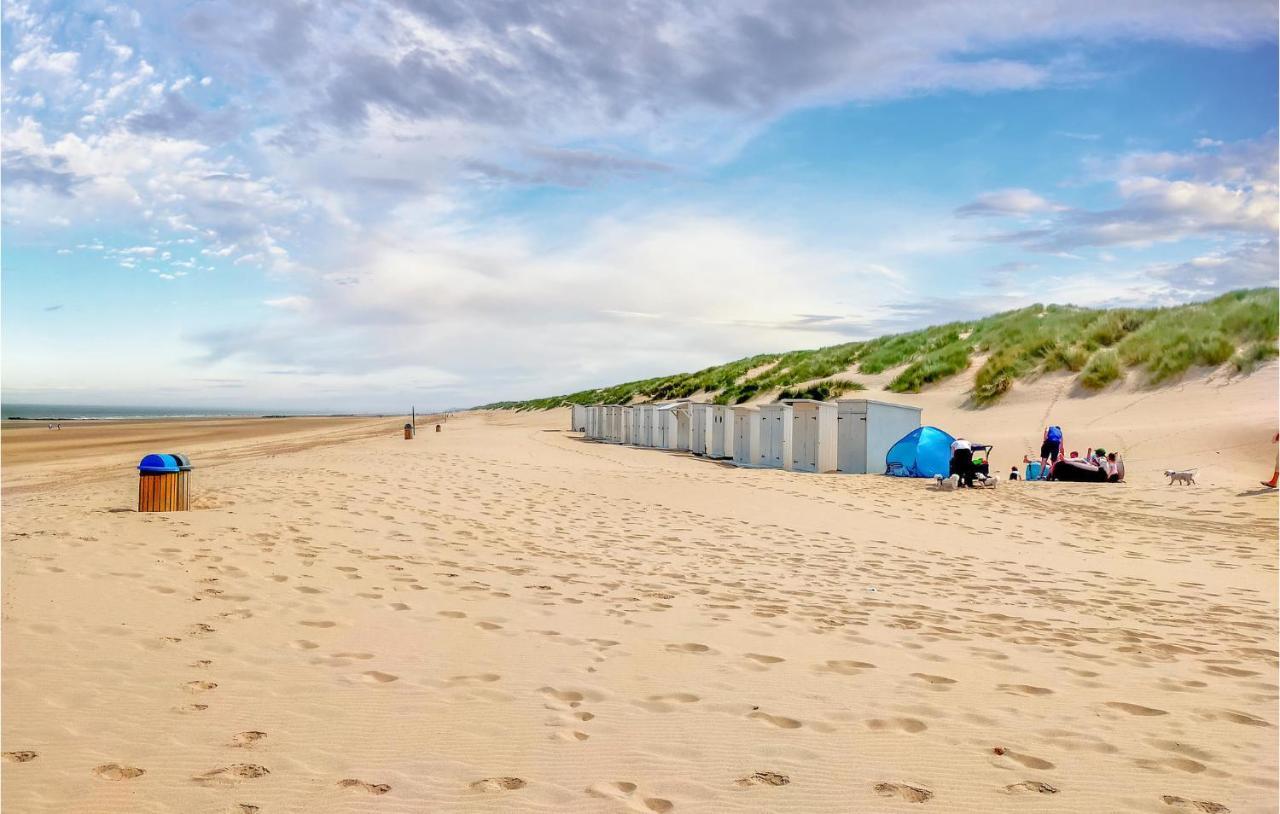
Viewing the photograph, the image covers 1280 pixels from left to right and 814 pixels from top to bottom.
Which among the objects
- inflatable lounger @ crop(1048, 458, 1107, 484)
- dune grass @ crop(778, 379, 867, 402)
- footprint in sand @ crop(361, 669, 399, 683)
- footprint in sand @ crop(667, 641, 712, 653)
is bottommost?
footprint in sand @ crop(667, 641, 712, 653)

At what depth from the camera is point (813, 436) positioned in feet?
66.4

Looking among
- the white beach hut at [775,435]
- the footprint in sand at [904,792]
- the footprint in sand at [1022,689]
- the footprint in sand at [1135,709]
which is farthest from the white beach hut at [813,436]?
the footprint in sand at [904,792]

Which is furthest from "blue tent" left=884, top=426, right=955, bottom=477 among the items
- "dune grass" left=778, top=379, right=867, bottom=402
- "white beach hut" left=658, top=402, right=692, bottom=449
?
"dune grass" left=778, top=379, right=867, bottom=402

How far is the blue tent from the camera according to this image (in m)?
18.7

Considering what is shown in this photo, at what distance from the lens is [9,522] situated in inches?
400

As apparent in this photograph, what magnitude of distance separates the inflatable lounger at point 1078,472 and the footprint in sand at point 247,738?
674 inches

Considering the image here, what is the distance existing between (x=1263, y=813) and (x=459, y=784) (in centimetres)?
308

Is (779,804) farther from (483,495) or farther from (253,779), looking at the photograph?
(483,495)

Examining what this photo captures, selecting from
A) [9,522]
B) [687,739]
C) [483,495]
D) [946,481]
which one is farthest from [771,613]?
[946,481]

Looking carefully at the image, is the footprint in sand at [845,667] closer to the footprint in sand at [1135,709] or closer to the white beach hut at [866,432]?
the footprint in sand at [1135,709]

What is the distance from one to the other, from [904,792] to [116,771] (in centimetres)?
313

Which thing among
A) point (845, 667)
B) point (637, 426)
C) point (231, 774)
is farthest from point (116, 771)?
point (637, 426)

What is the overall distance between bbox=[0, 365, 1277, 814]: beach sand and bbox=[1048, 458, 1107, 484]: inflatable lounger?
5.68m

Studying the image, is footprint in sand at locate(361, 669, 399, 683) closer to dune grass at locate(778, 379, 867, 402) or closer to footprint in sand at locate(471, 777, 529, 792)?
footprint in sand at locate(471, 777, 529, 792)
